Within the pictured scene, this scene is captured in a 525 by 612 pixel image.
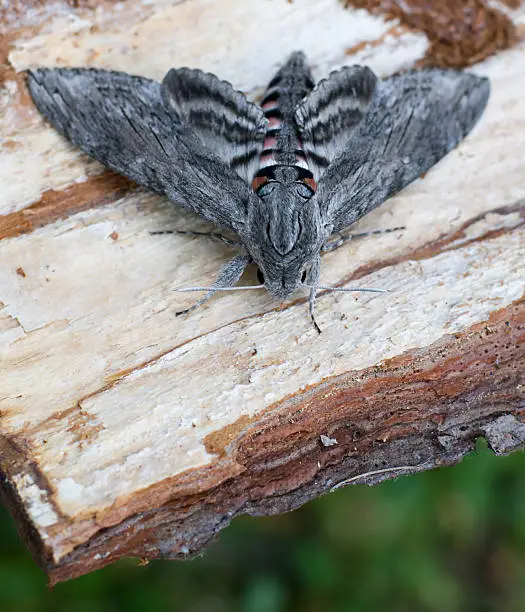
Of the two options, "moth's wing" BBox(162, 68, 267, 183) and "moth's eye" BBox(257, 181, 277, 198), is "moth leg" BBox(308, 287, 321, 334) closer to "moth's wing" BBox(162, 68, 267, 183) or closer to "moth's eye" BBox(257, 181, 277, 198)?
"moth's eye" BBox(257, 181, 277, 198)

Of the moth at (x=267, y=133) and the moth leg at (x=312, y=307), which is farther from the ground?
the moth at (x=267, y=133)

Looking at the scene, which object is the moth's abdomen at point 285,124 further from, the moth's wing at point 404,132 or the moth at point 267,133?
the moth's wing at point 404,132

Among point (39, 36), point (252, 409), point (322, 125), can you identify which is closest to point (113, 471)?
point (252, 409)

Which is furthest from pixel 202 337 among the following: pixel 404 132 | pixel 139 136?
pixel 404 132

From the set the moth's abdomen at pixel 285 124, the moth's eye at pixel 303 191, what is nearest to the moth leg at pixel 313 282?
the moth's eye at pixel 303 191

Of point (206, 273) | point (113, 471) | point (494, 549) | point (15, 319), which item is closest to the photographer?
point (113, 471)

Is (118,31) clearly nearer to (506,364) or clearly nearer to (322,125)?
(322,125)
